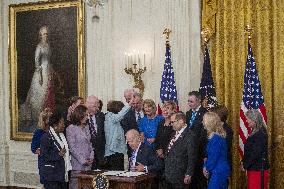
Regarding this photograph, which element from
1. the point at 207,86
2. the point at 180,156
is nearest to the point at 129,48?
the point at 207,86

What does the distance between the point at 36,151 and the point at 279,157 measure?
14.0 feet

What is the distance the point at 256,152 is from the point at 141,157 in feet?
5.79

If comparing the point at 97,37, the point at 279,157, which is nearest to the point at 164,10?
the point at 97,37

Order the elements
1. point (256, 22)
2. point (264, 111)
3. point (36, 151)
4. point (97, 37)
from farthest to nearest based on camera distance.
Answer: point (97, 37), point (256, 22), point (264, 111), point (36, 151)

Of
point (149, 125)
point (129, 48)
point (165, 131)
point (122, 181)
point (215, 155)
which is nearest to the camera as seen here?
point (122, 181)

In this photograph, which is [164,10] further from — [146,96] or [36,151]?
[36,151]

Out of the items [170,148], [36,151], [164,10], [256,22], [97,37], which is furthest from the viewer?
[97,37]

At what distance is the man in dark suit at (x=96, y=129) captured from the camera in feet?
26.7

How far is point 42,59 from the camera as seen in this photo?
1158 centimetres

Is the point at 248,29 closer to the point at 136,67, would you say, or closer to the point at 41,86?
the point at 136,67

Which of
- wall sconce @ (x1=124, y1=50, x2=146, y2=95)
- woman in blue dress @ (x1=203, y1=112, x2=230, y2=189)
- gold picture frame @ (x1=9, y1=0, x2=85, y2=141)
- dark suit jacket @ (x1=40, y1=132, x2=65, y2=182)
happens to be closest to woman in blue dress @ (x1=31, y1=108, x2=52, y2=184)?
dark suit jacket @ (x1=40, y1=132, x2=65, y2=182)

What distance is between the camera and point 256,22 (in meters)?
9.20

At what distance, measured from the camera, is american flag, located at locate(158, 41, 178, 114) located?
9.53 metres

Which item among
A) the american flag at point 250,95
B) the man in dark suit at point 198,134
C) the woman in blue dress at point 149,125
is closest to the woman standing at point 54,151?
the woman in blue dress at point 149,125
